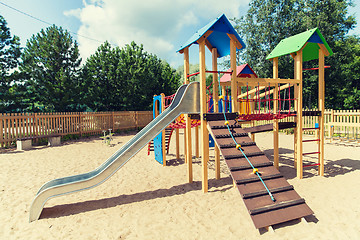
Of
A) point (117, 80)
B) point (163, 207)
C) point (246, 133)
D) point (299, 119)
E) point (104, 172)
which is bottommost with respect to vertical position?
point (163, 207)

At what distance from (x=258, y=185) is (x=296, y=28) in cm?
3010

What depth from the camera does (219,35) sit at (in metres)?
5.45

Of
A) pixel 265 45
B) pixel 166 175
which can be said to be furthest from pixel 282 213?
pixel 265 45

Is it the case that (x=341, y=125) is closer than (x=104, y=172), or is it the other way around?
(x=104, y=172)

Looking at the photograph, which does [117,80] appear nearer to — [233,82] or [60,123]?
[60,123]

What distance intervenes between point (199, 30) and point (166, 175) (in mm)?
4310

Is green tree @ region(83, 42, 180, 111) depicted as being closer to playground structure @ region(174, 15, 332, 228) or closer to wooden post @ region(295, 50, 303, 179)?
playground structure @ region(174, 15, 332, 228)

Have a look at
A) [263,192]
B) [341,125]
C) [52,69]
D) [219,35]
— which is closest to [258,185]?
[263,192]

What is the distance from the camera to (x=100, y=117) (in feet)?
49.0

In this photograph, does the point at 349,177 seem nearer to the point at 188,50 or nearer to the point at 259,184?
the point at 259,184

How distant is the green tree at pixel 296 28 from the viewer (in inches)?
1026

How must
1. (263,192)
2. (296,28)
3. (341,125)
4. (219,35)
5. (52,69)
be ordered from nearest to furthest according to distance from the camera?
(263,192) → (219,35) → (341,125) → (52,69) → (296,28)

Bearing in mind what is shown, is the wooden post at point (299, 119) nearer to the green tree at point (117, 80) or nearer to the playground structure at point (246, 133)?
the playground structure at point (246, 133)

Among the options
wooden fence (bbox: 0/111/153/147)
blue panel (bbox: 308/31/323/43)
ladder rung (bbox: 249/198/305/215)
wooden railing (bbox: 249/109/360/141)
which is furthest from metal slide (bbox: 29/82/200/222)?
wooden railing (bbox: 249/109/360/141)
